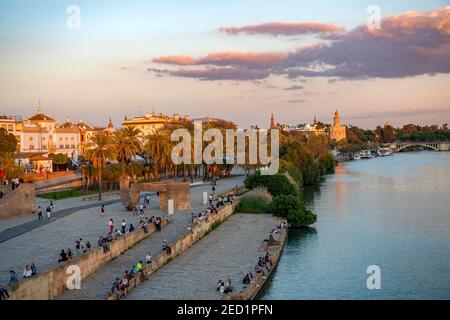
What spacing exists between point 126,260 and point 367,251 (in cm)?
1458

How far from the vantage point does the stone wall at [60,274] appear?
1970 cm

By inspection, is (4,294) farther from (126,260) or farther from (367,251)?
(367,251)

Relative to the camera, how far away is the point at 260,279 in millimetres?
27031

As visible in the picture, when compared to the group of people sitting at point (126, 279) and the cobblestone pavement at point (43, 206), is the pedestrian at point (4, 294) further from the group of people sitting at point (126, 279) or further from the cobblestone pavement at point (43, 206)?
the cobblestone pavement at point (43, 206)

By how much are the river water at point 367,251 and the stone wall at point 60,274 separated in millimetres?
7346

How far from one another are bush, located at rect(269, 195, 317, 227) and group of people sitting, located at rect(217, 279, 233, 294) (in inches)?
819

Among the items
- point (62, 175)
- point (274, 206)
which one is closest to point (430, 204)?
point (274, 206)

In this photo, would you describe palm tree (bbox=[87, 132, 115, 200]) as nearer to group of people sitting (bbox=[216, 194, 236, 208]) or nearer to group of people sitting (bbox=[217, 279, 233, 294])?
group of people sitting (bbox=[216, 194, 236, 208])

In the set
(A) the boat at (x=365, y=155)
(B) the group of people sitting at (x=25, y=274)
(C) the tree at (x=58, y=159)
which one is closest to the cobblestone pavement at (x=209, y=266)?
(B) the group of people sitting at (x=25, y=274)

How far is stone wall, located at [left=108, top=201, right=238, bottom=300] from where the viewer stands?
80.7 feet

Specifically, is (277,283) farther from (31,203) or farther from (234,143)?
(234,143)

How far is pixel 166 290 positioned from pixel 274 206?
23820mm

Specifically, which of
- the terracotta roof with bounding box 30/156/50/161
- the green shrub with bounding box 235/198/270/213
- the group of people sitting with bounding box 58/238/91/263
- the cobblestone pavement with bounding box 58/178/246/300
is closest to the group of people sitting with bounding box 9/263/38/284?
the cobblestone pavement with bounding box 58/178/246/300

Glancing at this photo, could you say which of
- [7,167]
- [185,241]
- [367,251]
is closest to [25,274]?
[185,241]
